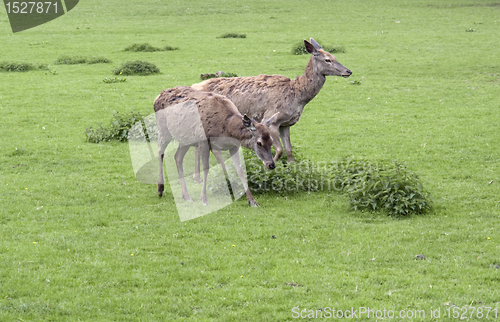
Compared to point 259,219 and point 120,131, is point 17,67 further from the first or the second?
point 259,219

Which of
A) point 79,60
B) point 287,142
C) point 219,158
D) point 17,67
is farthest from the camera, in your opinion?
point 79,60

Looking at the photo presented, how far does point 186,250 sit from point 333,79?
19.8 metres

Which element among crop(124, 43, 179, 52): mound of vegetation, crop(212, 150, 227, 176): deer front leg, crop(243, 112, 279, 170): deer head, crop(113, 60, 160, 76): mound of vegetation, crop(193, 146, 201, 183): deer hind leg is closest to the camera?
crop(243, 112, 279, 170): deer head

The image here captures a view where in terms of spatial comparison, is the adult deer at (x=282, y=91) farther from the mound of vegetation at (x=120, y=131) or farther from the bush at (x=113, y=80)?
the bush at (x=113, y=80)

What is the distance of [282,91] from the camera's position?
46.8 feet

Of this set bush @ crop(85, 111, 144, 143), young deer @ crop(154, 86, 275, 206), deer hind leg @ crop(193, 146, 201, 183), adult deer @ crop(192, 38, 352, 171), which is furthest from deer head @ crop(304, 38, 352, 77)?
bush @ crop(85, 111, 144, 143)

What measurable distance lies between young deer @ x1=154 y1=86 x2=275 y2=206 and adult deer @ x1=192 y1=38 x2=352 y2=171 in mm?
1606

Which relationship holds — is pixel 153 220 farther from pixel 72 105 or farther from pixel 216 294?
pixel 72 105

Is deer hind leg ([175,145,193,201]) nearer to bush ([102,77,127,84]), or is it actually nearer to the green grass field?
the green grass field

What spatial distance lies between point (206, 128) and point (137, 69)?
707 inches

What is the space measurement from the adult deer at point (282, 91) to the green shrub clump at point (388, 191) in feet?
8.86

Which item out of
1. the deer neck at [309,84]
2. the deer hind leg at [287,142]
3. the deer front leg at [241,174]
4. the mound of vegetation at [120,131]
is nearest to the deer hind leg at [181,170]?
the deer front leg at [241,174]

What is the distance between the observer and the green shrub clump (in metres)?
11.2

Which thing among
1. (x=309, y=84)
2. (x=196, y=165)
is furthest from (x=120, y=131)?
(x=309, y=84)
